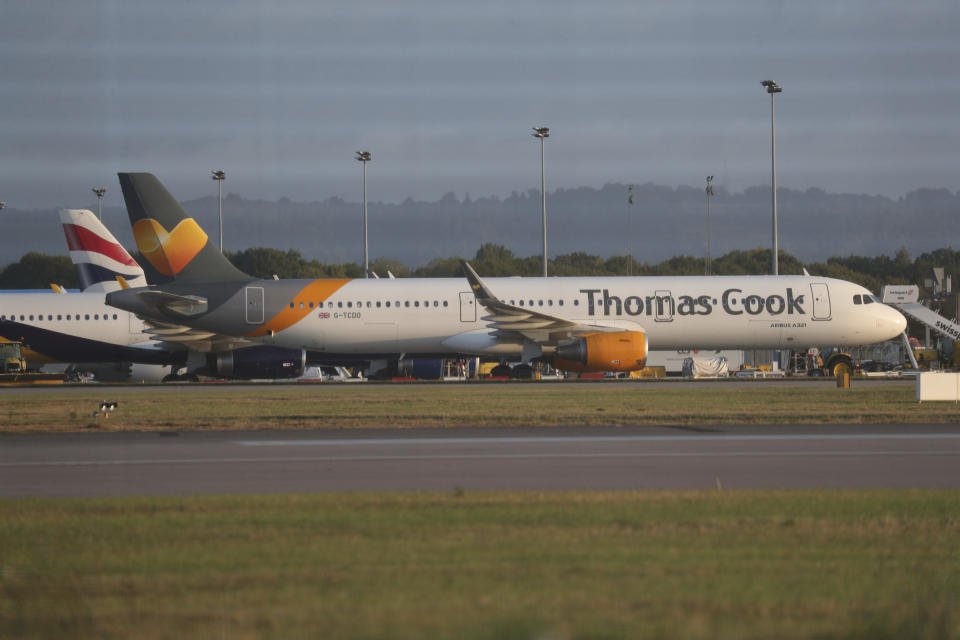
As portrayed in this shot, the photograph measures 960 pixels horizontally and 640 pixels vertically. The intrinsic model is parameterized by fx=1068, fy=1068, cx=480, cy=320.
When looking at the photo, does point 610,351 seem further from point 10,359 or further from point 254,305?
point 10,359

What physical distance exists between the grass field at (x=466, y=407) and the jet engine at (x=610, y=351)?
2176 millimetres

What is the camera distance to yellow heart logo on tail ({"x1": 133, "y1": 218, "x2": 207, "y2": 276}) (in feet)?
125

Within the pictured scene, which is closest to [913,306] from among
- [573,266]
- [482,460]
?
[482,460]

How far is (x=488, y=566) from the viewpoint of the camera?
7484mm

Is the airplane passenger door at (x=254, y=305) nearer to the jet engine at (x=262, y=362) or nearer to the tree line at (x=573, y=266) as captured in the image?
the jet engine at (x=262, y=362)

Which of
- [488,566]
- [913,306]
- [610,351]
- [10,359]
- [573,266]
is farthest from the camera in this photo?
[573,266]

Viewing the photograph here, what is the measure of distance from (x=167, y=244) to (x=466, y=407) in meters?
18.0

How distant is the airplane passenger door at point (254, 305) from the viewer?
38312 millimetres

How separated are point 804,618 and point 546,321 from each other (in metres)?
30.9

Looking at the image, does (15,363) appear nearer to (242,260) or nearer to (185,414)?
(185,414)

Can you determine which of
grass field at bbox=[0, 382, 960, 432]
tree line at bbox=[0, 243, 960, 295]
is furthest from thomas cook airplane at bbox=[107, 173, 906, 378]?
tree line at bbox=[0, 243, 960, 295]

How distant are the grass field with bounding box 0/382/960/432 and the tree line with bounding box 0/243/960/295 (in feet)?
A: 222

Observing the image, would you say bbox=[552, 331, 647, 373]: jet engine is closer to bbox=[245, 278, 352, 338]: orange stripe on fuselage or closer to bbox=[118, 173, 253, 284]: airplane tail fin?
bbox=[245, 278, 352, 338]: orange stripe on fuselage

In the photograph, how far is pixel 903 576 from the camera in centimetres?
712
